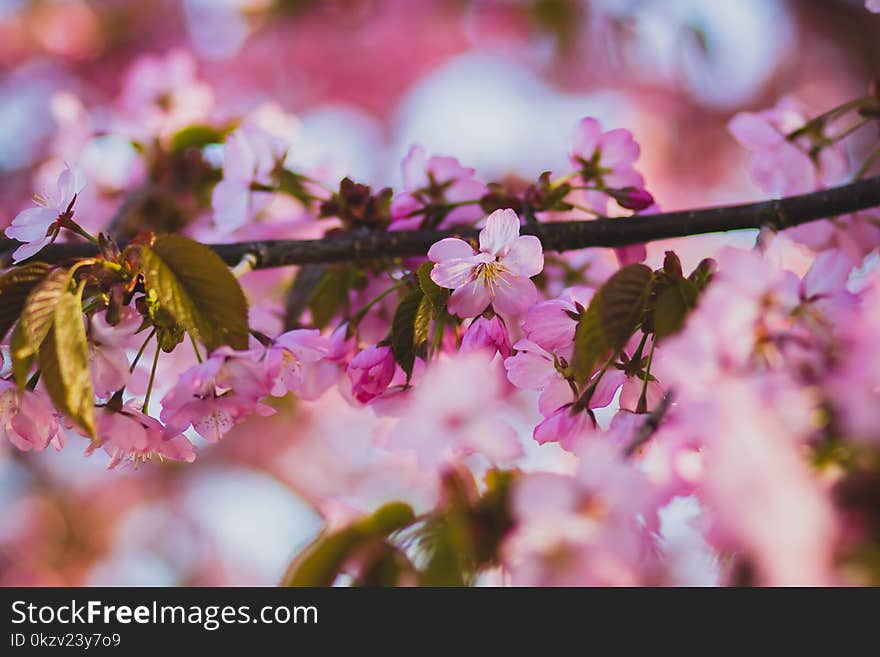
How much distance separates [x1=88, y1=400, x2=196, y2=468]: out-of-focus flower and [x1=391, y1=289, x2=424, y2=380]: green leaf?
230 millimetres

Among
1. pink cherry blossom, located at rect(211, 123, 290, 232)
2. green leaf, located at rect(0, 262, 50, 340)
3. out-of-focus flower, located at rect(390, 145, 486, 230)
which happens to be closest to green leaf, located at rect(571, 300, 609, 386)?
out-of-focus flower, located at rect(390, 145, 486, 230)

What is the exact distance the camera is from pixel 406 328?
0.87m

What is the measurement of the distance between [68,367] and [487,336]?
377 mm

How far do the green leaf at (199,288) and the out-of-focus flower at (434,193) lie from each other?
0.29m

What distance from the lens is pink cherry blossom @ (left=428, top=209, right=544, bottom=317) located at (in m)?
0.83

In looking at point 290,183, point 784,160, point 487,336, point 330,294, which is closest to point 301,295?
point 330,294

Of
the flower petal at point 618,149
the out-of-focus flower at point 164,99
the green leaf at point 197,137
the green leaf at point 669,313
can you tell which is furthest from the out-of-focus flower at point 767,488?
the out-of-focus flower at point 164,99

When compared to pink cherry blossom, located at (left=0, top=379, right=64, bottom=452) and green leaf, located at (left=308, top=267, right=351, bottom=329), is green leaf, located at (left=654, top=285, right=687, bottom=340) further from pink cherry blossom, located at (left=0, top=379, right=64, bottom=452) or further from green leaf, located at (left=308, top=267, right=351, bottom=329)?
pink cherry blossom, located at (left=0, top=379, right=64, bottom=452)

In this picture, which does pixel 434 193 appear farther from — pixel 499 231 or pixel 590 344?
pixel 590 344

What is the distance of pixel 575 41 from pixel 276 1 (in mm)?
1008

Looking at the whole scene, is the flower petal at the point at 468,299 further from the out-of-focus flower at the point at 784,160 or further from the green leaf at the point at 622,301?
the out-of-focus flower at the point at 784,160

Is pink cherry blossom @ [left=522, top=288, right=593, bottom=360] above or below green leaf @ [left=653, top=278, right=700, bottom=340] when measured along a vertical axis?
above
